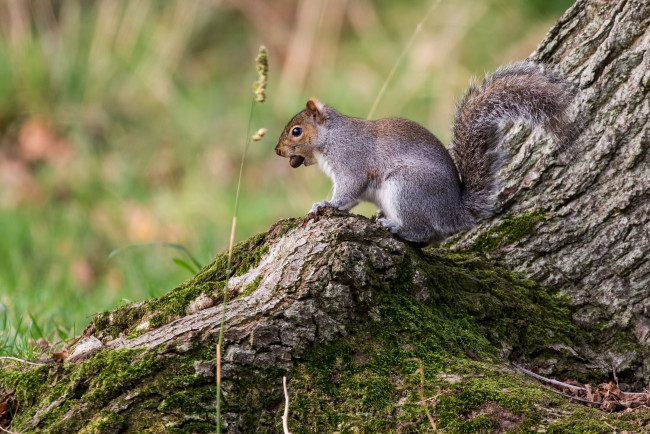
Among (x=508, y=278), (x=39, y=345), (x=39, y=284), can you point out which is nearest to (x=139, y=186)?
(x=39, y=284)

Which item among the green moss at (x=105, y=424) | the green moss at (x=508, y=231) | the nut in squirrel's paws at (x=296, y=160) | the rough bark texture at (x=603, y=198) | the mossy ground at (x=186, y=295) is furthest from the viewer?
the nut in squirrel's paws at (x=296, y=160)

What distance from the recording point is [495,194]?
2.78m

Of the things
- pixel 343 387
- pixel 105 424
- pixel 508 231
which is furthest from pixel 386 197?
pixel 105 424

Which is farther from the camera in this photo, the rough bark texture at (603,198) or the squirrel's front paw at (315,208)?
the rough bark texture at (603,198)

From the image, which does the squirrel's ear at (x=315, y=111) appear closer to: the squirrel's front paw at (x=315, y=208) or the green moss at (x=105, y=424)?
the squirrel's front paw at (x=315, y=208)

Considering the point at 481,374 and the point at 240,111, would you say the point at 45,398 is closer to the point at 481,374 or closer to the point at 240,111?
the point at 481,374

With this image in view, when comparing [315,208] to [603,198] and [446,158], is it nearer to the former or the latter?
[446,158]

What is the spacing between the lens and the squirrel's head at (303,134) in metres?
3.14

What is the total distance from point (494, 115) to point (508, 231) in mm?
372

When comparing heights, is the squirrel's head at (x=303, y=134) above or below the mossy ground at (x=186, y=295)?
above

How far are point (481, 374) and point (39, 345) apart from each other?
1.35m

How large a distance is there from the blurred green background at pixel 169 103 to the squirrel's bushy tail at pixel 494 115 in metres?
2.54

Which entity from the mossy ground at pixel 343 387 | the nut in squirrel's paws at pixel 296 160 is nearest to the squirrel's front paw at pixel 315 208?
the mossy ground at pixel 343 387

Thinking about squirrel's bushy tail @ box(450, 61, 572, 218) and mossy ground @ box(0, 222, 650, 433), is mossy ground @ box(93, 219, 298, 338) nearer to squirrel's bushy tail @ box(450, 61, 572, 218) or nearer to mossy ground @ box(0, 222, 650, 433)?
mossy ground @ box(0, 222, 650, 433)
